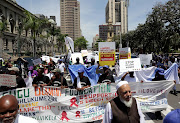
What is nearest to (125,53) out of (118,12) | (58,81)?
(58,81)

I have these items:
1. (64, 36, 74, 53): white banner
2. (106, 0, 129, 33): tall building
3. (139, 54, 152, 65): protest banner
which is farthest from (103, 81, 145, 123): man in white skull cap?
(106, 0, 129, 33): tall building

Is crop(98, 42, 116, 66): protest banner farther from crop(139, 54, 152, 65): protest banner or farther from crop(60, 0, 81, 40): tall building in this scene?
crop(60, 0, 81, 40): tall building

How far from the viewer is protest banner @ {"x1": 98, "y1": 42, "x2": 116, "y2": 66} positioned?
27.1 ft

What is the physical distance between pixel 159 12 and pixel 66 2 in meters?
162

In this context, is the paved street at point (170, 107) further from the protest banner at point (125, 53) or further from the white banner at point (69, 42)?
the white banner at point (69, 42)

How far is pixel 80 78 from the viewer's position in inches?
191

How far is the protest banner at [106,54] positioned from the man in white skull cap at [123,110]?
5.74 meters

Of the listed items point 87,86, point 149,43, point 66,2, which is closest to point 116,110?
point 87,86

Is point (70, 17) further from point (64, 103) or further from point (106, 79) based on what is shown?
point (64, 103)

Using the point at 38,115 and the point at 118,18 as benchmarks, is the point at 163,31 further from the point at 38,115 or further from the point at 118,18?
the point at 118,18

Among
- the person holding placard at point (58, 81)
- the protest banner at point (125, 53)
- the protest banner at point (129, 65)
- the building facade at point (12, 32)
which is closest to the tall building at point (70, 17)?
the building facade at point (12, 32)

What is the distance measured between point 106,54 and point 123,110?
237 inches

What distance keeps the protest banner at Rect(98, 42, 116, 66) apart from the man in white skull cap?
226 inches

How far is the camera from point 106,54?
27.3ft
